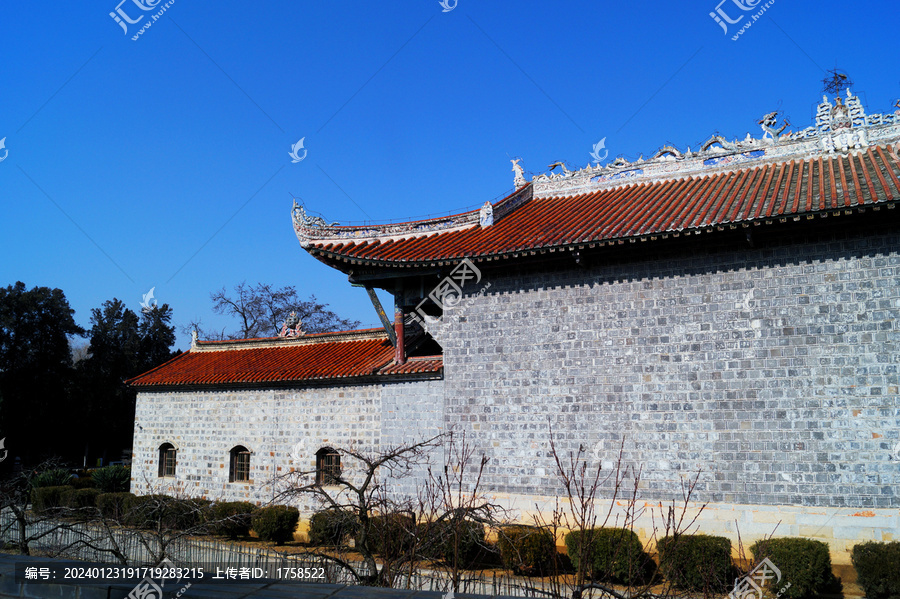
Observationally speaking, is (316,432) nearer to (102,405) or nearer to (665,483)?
(665,483)

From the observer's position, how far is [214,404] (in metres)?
17.0

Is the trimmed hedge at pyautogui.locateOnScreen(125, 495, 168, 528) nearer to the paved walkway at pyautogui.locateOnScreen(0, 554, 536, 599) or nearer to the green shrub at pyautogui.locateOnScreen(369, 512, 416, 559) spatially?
the green shrub at pyautogui.locateOnScreen(369, 512, 416, 559)

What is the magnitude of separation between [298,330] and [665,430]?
11851 millimetres

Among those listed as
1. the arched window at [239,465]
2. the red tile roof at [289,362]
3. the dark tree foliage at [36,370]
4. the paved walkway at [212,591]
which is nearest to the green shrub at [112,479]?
the red tile roof at [289,362]

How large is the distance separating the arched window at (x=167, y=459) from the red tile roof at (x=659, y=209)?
812cm

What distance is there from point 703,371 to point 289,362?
1062 cm

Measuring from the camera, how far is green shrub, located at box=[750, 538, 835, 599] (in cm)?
849

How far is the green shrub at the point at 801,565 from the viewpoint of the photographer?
27.9 feet

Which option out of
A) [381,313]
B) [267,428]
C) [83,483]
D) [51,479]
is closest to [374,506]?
[381,313]

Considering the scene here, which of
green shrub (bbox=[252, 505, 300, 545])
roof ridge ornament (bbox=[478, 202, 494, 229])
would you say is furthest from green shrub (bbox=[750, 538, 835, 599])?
green shrub (bbox=[252, 505, 300, 545])

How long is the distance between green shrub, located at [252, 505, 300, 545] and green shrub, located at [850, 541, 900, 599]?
1030 cm

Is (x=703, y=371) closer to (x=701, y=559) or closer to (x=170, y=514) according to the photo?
(x=701, y=559)

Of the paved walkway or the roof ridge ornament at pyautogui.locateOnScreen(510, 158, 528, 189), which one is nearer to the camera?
the paved walkway

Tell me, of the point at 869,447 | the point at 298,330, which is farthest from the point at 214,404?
the point at 869,447
